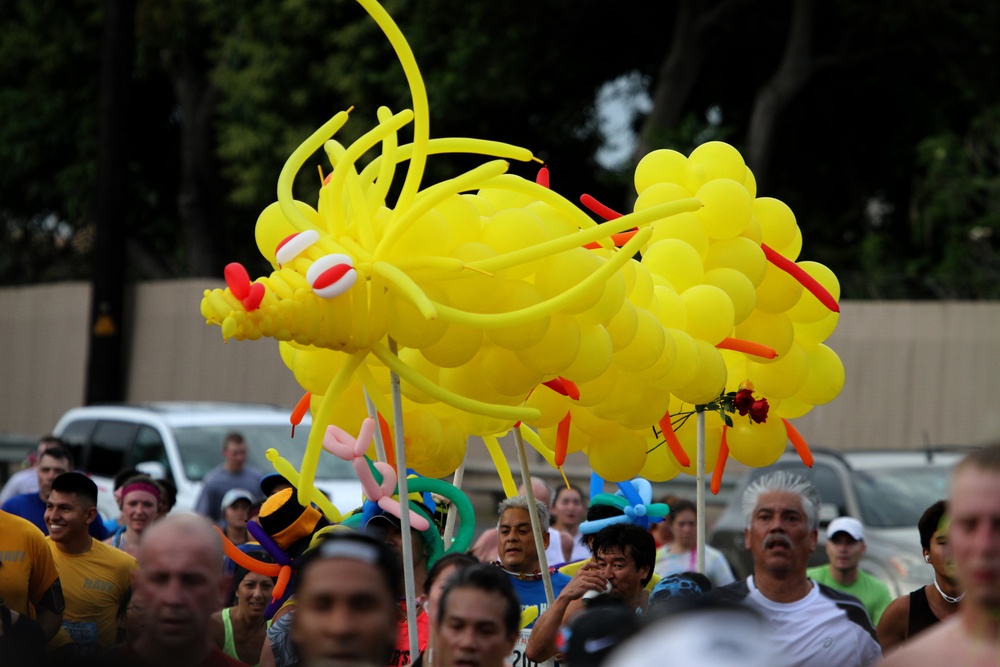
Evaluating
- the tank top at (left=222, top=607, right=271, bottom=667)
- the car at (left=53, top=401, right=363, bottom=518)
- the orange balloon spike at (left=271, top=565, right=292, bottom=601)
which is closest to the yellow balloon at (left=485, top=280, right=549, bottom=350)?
the orange balloon spike at (left=271, top=565, right=292, bottom=601)

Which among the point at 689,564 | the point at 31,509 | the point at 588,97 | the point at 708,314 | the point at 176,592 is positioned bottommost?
the point at 176,592

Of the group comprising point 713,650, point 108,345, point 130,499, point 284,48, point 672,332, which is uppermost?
→ point 284,48

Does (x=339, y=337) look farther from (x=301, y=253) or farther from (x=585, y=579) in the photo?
(x=585, y=579)

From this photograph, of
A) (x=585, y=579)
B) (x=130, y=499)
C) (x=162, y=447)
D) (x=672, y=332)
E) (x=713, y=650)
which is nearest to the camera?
(x=713, y=650)

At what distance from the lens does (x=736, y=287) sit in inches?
227

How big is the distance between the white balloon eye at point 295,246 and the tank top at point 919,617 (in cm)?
266

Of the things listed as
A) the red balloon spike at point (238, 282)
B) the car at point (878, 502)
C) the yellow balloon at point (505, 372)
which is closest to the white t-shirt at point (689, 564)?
the car at point (878, 502)

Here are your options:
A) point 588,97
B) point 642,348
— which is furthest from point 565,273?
point 588,97

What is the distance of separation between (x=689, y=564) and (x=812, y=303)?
261 cm

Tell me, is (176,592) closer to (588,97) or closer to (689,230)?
(689,230)

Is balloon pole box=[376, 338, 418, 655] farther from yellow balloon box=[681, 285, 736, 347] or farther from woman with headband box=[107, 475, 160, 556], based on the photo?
woman with headband box=[107, 475, 160, 556]

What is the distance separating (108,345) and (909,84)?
36.9ft

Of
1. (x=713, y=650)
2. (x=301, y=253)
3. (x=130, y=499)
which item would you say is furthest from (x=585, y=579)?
(x=130, y=499)

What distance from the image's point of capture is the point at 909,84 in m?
19.3
